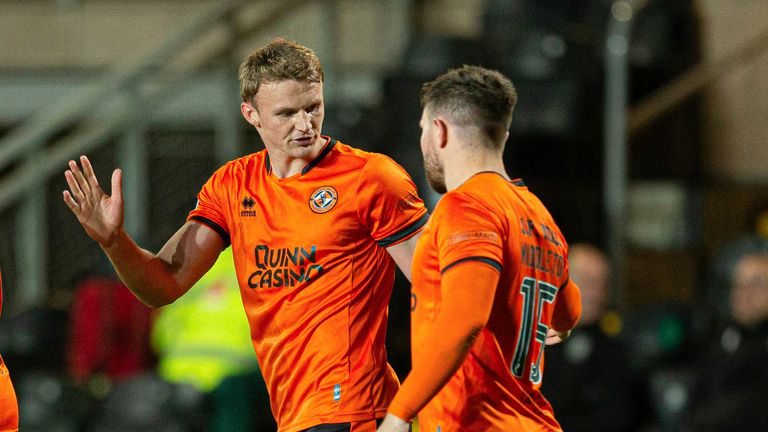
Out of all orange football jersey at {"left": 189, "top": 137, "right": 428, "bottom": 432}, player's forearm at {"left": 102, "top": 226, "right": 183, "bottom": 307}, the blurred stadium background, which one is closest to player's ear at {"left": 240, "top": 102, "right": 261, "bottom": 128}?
orange football jersey at {"left": 189, "top": 137, "right": 428, "bottom": 432}

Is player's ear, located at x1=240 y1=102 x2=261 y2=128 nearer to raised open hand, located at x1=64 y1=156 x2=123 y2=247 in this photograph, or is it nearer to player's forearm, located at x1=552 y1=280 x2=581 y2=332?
raised open hand, located at x1=64 y1=156 x2=123 y2=247

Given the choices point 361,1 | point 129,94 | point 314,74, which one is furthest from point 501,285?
point 361,1

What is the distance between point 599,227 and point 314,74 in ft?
16.1

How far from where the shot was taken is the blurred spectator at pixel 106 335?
773cm

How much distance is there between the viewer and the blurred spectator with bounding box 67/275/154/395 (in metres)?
7.73

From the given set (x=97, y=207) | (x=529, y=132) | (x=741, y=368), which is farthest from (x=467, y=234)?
(x=529, y=132)

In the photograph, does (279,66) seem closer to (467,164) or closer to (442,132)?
(442,132)

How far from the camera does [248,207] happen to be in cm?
386

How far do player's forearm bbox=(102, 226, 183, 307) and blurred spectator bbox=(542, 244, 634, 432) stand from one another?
336 centimetres

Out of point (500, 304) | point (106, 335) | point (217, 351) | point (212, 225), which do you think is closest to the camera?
point (500, 304)

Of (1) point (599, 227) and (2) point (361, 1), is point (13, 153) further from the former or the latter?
(1) point (599, 227)

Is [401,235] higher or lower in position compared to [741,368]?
higher

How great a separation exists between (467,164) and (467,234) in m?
0.32

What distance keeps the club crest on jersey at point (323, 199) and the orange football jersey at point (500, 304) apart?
464 millimetres
